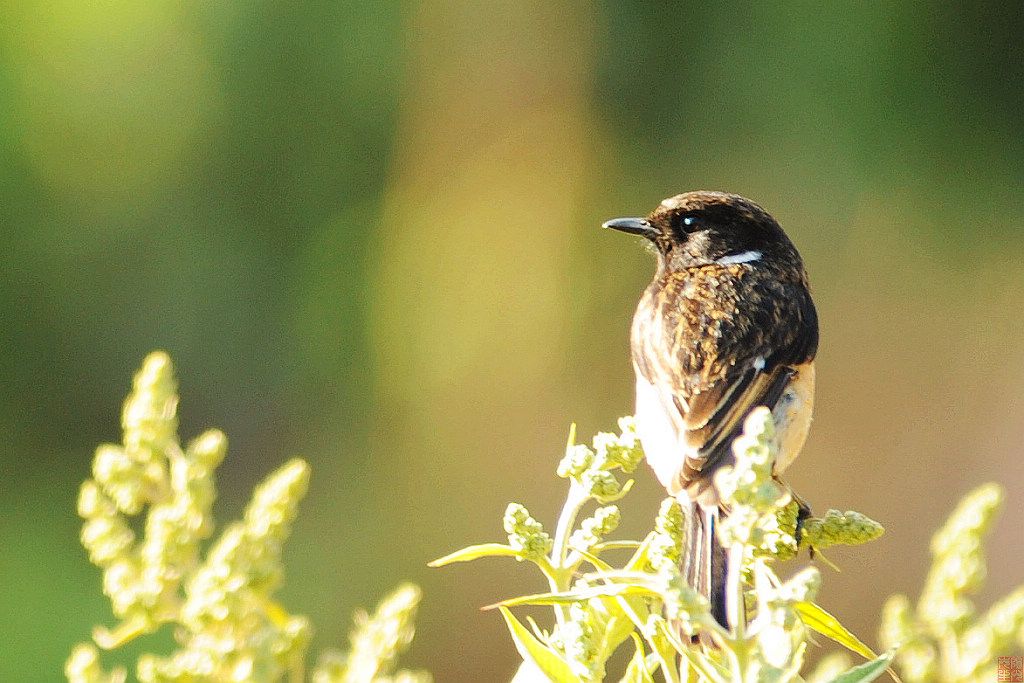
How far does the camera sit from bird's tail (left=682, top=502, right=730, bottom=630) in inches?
71.7

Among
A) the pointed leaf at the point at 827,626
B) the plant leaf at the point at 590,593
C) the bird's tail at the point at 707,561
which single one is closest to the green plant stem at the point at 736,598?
the plant leaf at the point at 590,593

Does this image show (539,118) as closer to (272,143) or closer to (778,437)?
(272,143)

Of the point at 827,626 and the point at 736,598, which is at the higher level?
the point at 736,598

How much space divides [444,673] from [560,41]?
11.5 feet

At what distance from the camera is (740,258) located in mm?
3047

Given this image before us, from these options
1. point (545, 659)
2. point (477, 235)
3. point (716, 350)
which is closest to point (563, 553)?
point (545, 659)

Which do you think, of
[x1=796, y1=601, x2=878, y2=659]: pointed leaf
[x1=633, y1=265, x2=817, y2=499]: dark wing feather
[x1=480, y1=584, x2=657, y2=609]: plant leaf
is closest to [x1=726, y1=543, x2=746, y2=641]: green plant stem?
[x1=480, y1=584, x2=657, y2=609]: plant leaf

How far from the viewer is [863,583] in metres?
5.94

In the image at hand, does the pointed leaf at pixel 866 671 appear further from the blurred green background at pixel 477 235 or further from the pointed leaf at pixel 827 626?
the blurred green background at pixel 477 235

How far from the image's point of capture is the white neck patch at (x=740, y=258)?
9.93 feet

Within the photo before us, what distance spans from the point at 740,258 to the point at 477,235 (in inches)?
149

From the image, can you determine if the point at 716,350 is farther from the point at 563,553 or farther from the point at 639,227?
the point at 563,553

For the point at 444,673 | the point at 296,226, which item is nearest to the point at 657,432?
the point at 444,673

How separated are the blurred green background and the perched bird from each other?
3061 millimetres
